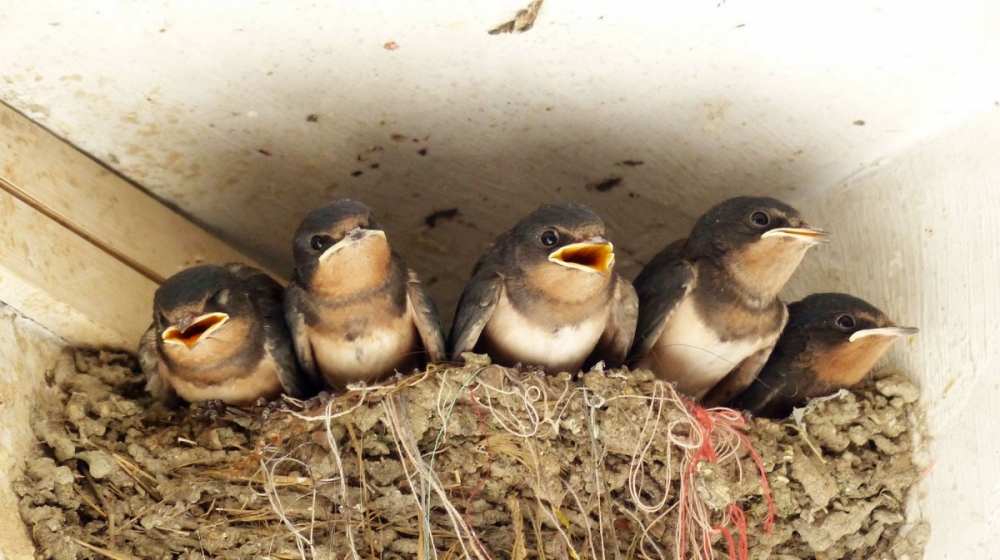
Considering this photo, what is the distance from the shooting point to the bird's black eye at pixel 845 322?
3596mm

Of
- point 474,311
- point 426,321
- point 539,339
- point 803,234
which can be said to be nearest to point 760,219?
point 803,234

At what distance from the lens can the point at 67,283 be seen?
3.52m

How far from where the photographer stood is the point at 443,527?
3070mm

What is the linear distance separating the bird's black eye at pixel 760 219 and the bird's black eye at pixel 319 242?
135 centimetres

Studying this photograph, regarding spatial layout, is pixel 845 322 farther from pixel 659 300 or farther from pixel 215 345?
pixel 215 345

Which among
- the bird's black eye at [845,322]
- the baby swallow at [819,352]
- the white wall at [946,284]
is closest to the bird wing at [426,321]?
the baby swallow at [819,352]

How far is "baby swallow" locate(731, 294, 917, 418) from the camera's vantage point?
3.55 metres

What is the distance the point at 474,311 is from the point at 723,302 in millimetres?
815

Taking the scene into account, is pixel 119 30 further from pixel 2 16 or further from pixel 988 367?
pixel 988 367

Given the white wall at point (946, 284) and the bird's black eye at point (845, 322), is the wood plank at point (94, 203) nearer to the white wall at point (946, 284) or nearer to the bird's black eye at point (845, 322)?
the bird's black eye at point (845, 322)

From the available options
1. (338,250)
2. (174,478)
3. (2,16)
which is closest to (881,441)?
(338,250)

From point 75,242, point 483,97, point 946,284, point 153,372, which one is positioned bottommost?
point 153,372

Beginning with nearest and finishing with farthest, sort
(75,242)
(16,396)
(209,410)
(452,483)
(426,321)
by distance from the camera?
(452,483)
(16,396)
(209,410)
(426,321)
(75,242)

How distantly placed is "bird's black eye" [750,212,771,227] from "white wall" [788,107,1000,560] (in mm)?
502
